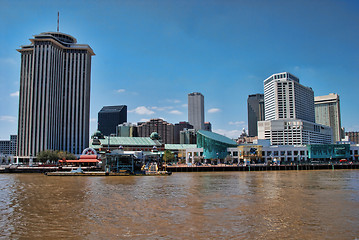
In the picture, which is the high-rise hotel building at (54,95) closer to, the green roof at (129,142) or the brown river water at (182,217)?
the green roof at (129,142)

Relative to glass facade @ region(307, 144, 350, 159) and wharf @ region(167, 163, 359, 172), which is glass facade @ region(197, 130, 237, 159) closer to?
wharf @ region(167, 163, 359, 172)

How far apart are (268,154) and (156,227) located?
13863 cm

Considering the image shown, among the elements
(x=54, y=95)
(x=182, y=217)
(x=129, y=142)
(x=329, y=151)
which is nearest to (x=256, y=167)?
(x=329, y=151)

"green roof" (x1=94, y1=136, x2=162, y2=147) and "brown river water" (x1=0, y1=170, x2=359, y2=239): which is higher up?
"green roof" (x1=94, y1=136, x2=162, y2=147)

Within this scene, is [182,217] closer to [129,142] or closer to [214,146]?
[214,146]

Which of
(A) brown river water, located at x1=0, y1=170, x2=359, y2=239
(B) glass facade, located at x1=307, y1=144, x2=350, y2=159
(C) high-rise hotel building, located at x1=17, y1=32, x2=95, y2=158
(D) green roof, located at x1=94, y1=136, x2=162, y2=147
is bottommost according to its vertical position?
(A) brown river water, located at x1=0, y1=170, x2=359, y2=239

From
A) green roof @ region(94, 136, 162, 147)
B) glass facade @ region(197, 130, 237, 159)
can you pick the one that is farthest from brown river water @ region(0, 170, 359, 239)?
green roof @ region(94, 136, 162, 147)

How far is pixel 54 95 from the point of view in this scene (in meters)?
174

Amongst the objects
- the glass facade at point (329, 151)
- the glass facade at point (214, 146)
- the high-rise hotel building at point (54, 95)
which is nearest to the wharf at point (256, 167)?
the glass facade at point (329, 151)

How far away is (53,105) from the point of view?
17300 centimetres

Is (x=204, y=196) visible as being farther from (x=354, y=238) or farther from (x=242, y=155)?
(x=242, y=155)

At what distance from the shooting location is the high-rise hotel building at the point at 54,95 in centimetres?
16712

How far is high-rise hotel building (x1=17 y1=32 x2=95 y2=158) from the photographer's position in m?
167

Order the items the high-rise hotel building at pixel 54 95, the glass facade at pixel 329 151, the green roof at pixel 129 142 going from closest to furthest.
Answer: the glass facade at pixel 329 151
the high-rise hotel building at pixel 54 95
the green roof at pixel 129 142
